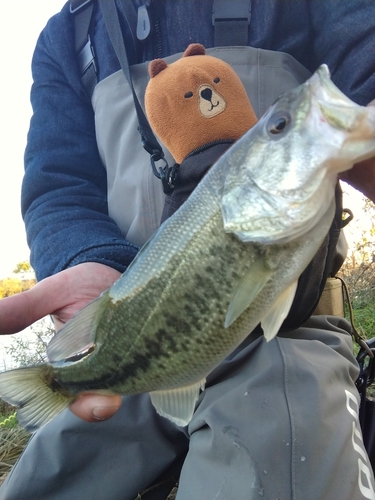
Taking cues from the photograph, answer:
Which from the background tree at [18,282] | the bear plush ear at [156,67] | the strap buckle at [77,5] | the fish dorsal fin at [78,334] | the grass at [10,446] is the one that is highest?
the strap buckle at [77,5]

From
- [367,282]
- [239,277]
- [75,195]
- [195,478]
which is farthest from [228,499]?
[367,282]

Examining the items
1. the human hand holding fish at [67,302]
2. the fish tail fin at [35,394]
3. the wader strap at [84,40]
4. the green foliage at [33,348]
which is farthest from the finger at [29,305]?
the green foliage at [33,348]

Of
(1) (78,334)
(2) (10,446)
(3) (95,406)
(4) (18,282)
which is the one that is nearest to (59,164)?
(1) (78,334)

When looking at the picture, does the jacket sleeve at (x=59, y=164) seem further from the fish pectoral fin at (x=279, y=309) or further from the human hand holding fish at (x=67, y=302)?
the fish pectoral fin at (x=279, y=309)

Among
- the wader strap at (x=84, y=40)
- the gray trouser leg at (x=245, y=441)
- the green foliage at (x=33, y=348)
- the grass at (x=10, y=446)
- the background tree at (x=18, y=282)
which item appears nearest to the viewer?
the gray trouser leg at (x=245, y=441)

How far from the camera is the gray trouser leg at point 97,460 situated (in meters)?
2.11

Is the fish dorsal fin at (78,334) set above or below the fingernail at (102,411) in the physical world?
above

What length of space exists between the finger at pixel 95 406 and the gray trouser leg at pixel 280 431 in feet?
1.41

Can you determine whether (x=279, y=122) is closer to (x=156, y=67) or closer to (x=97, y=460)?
(x=156, y=67)

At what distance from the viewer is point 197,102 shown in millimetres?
1917

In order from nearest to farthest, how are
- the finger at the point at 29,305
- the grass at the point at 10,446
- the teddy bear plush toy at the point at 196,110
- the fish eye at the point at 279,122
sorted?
the fish eye at the point at 279,122, the finger at the point at 29,305, the teddy bear plush toy at the point at 196,110, the grass at the point at 10,446

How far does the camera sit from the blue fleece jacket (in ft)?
7.43

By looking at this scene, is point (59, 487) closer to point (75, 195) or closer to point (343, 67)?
point (75, 195)

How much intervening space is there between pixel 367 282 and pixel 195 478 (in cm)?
506
